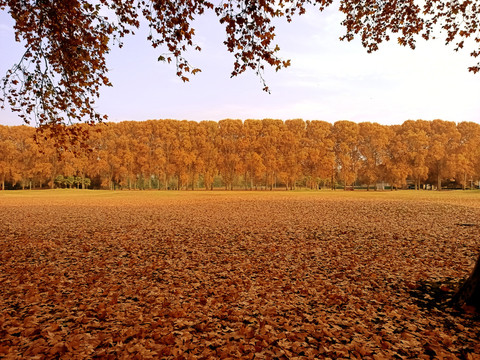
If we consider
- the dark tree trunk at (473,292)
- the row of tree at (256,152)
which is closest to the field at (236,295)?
the dark tree trunk at (473,292)

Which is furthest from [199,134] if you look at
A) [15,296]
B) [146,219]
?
[15,296]

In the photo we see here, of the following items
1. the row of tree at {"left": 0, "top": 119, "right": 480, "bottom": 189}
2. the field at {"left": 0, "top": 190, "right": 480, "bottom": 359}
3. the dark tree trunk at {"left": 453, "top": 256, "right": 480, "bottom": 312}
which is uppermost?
the row of tree at {"left": 0, "top": 119, "right": 480, "bottom": 189}

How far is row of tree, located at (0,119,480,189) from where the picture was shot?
187 feet

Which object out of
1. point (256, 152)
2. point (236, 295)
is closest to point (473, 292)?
point (236, 295)

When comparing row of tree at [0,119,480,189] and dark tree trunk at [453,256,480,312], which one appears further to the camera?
row of tree at [0,119,480,189]

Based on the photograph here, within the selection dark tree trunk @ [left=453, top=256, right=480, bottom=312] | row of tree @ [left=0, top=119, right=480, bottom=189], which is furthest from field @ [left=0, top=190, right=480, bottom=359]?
row of tree @ [left=0, top=119, right=480, bottom=189]

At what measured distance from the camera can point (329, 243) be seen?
11.6 metres

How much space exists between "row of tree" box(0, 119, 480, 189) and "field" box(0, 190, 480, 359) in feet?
152

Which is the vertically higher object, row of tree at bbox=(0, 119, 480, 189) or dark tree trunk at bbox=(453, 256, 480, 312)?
row of tree at bbox=(0, 119, 480, 189)

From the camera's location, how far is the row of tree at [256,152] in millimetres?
57031

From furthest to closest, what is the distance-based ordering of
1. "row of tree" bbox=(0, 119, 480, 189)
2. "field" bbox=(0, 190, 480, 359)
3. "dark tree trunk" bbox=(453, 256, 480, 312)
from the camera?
1. "row of tree" bbox=(0, 119, 480, 189)
2. "dark tree trunk" bbox=(453, 256, 480, 312)
3. "field" bbox=(0, 190, 480, 359)

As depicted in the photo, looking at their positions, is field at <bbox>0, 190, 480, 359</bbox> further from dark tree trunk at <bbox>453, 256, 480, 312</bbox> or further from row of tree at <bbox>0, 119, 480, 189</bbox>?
row of tree at <bbox>0, 119, 480, 189</bbox>

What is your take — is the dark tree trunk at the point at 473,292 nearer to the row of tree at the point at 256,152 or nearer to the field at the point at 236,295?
the field at the point at 236,295

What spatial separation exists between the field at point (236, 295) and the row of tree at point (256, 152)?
1819 inches
